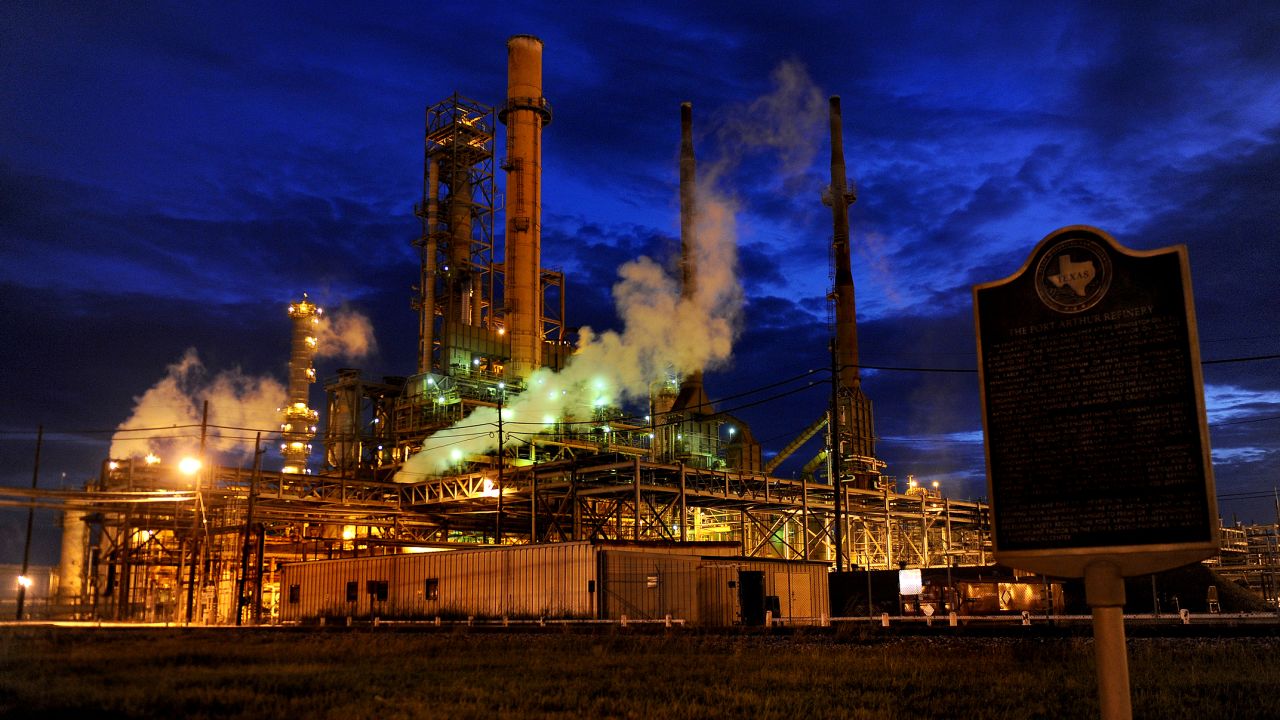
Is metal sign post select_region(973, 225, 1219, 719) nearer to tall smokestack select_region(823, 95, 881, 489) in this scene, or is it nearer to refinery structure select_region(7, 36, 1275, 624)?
refinery structure select_region(7, 36, 1275, 624)

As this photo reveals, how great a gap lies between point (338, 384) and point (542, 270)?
17234mm

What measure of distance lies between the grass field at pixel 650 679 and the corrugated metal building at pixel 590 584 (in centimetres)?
1459

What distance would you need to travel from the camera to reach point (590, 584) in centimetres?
3600

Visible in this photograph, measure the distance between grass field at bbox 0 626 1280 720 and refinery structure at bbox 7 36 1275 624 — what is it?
17.6 metres

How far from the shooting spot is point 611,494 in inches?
1962

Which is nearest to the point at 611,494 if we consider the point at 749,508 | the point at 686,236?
the point at 749,508

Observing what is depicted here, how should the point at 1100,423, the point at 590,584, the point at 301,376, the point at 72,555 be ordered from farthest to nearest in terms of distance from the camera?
the point at 301,376 → the point at 72,555 → the point at 590,584 → the point at 1100,423

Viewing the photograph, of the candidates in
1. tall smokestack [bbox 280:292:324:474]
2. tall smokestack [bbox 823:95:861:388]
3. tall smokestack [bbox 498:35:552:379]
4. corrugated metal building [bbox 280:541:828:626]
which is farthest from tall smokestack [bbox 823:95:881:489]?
tall smokestack [bbox 280:292:324:474]

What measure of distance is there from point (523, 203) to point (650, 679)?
174 feet

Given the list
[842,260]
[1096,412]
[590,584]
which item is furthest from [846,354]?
[1096,412]

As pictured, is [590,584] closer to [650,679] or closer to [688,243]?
[650,679]

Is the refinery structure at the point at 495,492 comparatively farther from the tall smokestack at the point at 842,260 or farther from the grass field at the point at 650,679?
the grass field at the point at 650,679

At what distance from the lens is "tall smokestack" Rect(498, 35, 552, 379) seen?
209 ft

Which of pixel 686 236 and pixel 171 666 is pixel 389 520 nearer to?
pixel 686 236
